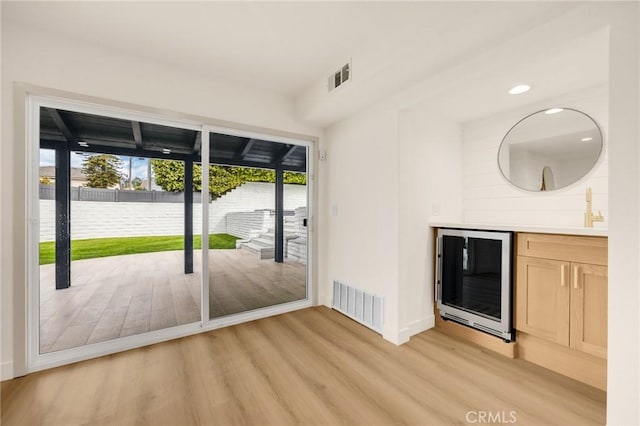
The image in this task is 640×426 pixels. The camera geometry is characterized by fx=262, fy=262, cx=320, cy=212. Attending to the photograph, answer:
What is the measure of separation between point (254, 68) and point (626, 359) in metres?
3.25

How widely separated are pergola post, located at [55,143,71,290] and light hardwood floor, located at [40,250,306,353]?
0.07 m

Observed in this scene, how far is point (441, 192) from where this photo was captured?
2785 mm

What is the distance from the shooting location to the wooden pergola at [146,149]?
2170 mm

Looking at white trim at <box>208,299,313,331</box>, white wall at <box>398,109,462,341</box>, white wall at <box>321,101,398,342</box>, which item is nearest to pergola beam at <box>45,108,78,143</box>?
white trim at <box>208,299,313,331</box>

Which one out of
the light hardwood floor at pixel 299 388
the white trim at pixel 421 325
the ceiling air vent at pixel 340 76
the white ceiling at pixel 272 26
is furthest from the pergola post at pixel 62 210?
the white trim at pixel 421 325

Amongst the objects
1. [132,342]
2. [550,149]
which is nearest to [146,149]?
[132,342]

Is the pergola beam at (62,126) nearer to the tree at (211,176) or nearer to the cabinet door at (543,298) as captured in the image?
the tree at (211,176)

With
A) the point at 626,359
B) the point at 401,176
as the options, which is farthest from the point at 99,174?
the point at 626,359

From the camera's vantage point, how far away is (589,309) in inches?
69.1

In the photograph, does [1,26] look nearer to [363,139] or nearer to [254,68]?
[254,68]

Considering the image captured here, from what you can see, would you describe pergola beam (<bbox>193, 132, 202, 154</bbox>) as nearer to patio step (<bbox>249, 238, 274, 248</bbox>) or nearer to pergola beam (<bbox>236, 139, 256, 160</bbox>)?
pergola beam (<bbox>236, 139, 256, 160</bbox>)

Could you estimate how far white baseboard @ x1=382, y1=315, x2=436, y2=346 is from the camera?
93.4 inches

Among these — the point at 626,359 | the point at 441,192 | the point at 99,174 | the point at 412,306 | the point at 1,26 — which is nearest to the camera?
the point at 626,359

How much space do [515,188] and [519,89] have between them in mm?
942
